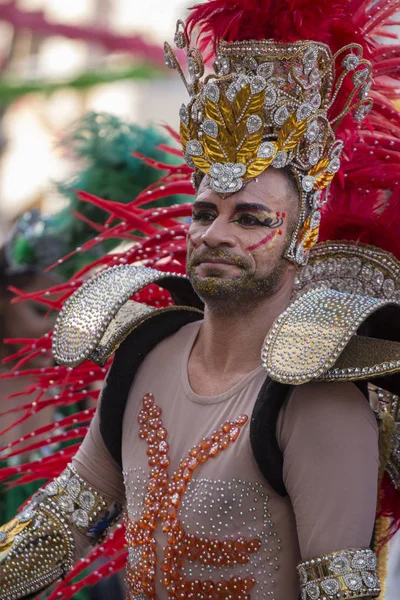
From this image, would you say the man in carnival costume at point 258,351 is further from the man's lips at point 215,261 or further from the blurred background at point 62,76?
the blurred background at point 62,76

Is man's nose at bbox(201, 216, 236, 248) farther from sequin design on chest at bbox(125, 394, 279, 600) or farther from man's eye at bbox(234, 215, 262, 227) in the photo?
sequin design on chest at bbox(125, 394, 279, 600)

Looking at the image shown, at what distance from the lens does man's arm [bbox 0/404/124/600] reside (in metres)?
1.99

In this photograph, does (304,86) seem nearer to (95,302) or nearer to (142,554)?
(95,302)

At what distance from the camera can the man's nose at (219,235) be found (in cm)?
179

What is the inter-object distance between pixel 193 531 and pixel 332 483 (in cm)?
27

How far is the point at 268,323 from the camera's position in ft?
6.16

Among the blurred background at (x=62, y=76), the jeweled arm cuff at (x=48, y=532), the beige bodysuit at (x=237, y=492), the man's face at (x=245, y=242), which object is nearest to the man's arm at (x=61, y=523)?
the jeweled arm cuff at (x=48, y=532)

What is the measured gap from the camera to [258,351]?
1.87 metres

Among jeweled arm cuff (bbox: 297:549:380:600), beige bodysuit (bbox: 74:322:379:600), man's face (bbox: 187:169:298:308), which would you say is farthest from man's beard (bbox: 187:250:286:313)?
jeweled arm cuff (bbox: 297:549:380:600)

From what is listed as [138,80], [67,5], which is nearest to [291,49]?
[138,80]

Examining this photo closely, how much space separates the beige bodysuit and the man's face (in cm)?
16

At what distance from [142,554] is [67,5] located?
536 cm

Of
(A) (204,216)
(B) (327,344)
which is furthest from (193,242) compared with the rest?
(B) (327,344)

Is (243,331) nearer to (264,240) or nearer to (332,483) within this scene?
(264,240)
